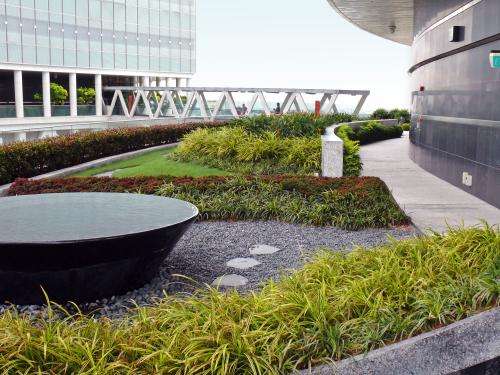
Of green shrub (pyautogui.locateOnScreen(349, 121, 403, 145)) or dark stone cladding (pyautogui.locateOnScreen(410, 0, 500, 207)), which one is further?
green shrub (pyautogui.locateOnScreen(349, 121, 403, 145))

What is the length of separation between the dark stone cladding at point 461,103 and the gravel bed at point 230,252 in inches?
136

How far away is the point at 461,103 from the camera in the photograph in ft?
45.1

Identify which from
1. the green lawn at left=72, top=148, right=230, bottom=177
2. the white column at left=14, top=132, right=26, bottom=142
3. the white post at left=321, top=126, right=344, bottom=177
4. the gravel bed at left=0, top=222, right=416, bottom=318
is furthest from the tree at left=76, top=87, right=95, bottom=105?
the gravel bed at left=0, top=222, right=416, bottom=318

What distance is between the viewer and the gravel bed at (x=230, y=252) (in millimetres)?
6621

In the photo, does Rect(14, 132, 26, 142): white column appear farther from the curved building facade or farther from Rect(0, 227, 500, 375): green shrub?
Rect(0, 227, 500, 375): green shrub

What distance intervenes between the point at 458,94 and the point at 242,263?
337 inches

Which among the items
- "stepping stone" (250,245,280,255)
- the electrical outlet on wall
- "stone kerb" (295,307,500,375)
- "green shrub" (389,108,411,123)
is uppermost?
"green shrub" (389,108,411,123)

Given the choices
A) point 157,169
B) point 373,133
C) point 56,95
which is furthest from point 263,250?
point 56,95

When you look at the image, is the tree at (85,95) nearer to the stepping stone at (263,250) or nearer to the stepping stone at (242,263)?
the stepping stone at (263,250)

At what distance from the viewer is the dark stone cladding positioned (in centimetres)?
1158

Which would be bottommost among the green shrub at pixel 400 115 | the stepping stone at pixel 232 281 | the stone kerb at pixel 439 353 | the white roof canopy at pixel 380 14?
the stepping stone at pixel 232 281

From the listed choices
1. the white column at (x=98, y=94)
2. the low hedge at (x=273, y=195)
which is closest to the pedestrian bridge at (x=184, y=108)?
the white column at (x=98, y=94)

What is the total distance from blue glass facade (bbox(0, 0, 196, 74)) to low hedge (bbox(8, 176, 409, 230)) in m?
36.0

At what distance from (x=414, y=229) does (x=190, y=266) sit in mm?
3880
